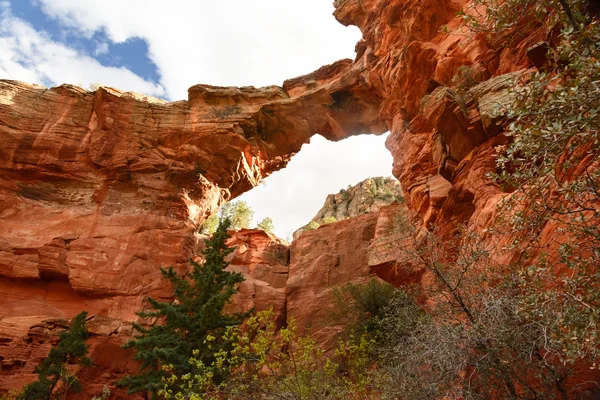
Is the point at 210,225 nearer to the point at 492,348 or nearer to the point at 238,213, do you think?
the point at 238,213

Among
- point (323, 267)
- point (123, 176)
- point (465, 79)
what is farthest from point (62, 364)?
point (465, 79)

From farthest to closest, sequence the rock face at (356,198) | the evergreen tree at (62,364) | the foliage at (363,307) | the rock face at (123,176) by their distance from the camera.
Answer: the rock face at (356,198) → the rock face at (123,176) → the foliage at (363,307) → the evergreen tree at (62,364)

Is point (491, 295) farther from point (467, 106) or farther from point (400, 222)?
point (467, 106)

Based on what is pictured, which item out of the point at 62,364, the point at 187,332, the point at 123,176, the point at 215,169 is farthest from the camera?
the point at 215,169

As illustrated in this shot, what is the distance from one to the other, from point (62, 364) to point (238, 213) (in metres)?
27.3

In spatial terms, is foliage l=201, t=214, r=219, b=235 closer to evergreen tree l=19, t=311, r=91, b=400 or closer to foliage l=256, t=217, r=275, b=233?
foliage l=256, t=217, r=275, b=233

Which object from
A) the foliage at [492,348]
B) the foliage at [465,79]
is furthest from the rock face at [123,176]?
the foliage at [492,348]

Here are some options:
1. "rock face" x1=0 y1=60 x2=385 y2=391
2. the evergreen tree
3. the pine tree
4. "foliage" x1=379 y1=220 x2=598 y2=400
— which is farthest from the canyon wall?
"foliage" x1=379 y1=220 x2=598 y2=400

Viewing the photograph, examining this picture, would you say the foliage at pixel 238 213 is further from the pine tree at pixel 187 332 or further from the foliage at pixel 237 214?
the pine tree at pixel 187 332

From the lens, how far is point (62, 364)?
52.9 feet

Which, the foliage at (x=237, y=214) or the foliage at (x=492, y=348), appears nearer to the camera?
the foliage at (x=492, y=348)

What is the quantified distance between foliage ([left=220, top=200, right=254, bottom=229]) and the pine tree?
23.9 meters

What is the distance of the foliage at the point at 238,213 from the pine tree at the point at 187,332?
2392 cm

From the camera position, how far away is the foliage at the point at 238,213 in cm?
4178
